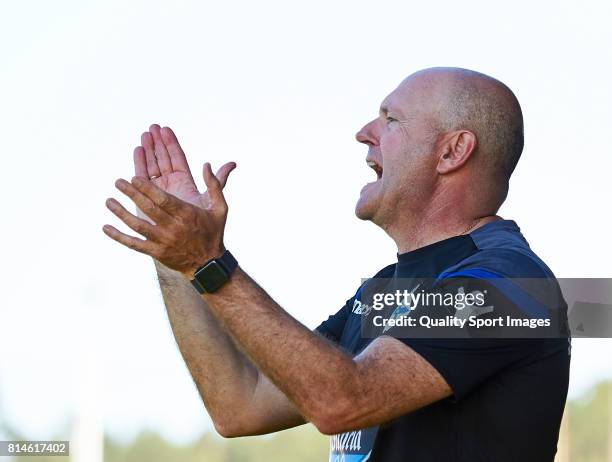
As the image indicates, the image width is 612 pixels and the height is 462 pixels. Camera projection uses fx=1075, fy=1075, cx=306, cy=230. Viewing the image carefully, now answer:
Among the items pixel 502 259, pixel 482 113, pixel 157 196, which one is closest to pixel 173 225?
pixel 157 196

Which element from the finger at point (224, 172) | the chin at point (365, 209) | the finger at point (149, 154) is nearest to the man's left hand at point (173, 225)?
the finger at point (224, 172)

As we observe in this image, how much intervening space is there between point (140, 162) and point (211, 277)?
92cm

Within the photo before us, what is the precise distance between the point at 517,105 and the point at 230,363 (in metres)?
1.36

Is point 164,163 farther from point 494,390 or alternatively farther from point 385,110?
point 494,390

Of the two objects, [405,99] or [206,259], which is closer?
[206,259]

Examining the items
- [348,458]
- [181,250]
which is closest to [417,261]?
[348,458]

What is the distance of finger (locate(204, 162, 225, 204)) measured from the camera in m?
2.90

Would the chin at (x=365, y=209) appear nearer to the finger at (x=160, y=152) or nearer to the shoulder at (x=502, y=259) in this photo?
the shoulder at (x=502, y=259)

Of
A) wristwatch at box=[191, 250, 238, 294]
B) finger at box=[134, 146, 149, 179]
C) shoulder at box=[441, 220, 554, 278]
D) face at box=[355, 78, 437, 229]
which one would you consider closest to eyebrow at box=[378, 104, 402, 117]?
face at box=[355, 78, 437, 229]

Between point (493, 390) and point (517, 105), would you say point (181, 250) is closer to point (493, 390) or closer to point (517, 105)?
point (493, 390)

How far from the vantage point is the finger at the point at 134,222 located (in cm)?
278

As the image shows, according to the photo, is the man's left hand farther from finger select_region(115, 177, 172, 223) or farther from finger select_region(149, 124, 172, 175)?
finger select_region(149, 124, 172, 175)

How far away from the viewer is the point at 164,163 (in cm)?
357

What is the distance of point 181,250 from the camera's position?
2.84 m
